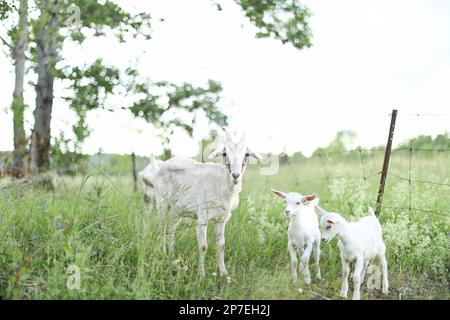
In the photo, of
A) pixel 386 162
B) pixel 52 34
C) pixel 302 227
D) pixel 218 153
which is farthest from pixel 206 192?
pixel 52 34

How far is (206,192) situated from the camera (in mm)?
6309

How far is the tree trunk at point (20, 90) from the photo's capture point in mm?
9258

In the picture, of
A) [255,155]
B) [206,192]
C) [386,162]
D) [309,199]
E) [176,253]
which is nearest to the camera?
[255,155]

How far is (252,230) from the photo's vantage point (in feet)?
24.3

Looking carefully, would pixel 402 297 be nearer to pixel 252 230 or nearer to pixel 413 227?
pixel 413 227

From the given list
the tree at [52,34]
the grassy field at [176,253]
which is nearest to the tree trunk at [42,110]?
the tree at [52,34]

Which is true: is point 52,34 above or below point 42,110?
above

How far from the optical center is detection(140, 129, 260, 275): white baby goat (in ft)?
18.9

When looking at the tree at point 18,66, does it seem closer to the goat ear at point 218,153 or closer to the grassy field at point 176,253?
the grassy field at point 176,253

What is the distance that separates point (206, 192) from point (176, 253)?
89cm

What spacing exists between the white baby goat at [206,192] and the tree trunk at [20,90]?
344 centimetres

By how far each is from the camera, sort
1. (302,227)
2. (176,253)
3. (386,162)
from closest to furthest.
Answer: (302,227)
(176,253)
(386,162)

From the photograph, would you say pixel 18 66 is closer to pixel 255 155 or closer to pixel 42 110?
pixel 42 110
